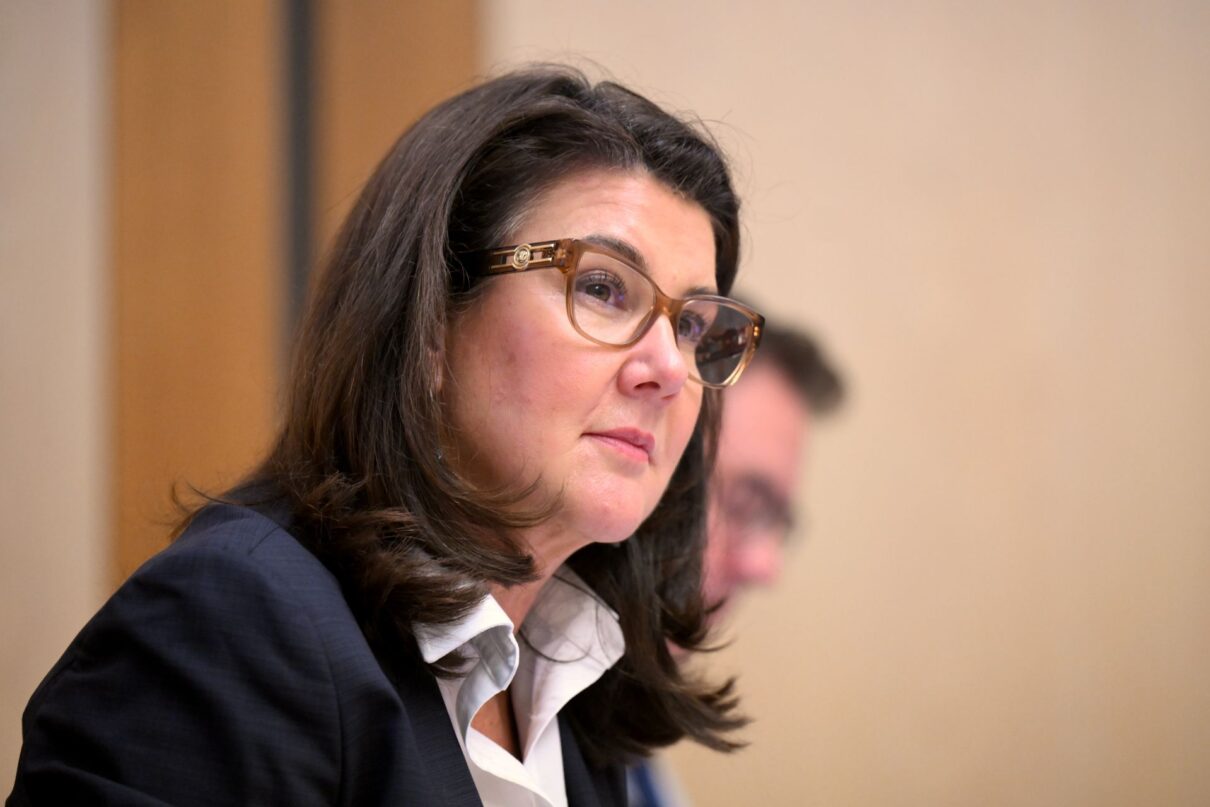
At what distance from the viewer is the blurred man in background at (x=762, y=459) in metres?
1.98

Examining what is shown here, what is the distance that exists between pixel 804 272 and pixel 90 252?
1.51m

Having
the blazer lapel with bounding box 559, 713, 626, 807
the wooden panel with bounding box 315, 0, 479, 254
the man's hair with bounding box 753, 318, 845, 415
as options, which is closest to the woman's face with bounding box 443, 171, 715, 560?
the blazer lapel with bounding box 559, 713, 626, 807

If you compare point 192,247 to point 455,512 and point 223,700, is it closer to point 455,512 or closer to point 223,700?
point 455,512

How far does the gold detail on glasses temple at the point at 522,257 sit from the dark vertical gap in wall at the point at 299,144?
114cm

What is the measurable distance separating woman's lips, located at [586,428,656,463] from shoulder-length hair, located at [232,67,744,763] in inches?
4.4

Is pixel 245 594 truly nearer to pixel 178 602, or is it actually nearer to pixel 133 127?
pixel 178 602

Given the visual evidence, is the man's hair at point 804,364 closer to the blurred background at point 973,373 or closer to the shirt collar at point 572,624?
the blurred background at point 973,373

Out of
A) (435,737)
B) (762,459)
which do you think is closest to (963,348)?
(762,459)

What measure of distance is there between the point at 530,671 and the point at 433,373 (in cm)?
40

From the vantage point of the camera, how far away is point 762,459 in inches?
81.9

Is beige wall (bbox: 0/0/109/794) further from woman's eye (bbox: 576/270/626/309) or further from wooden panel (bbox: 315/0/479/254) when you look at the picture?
woman's eye (bbox: 576/270/626/309)

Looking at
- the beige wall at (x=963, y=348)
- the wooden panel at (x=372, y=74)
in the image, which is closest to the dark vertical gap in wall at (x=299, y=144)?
the wooden panel at (x=372, y=74)

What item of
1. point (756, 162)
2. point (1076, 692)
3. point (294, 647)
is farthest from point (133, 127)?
point (1076, 692)

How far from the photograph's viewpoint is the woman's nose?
3.61ft
